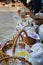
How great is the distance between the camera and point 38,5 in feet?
12.8

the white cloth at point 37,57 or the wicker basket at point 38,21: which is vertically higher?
the white cloth at point 37,57

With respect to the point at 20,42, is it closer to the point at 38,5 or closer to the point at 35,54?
the point at 35,54

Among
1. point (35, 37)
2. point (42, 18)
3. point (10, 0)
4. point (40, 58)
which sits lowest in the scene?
point (10, 0)

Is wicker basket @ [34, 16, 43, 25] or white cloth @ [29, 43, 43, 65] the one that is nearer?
Answer: white cloth @ [29, 43, 43, 65]

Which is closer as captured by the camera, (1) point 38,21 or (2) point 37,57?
(2) point 37,57

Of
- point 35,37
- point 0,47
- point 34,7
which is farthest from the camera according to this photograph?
point 34,7

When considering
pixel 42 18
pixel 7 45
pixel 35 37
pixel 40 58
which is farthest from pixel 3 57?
pixel 42 18

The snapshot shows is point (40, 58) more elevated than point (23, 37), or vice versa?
point (40, 58)

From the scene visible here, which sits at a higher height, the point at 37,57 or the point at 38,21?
the point at 37,57

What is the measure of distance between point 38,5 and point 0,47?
9.02 feet

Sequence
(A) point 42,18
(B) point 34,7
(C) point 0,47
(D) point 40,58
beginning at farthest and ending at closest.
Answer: (B) point 34,7
(A) point 42,18
(C) point 0,47
(D) point 40,58

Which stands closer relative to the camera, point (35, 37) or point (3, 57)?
point (3, 57)

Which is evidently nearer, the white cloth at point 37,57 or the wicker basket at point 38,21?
the white cloth at point 37,57

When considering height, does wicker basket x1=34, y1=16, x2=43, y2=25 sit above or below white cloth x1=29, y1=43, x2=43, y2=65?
below
